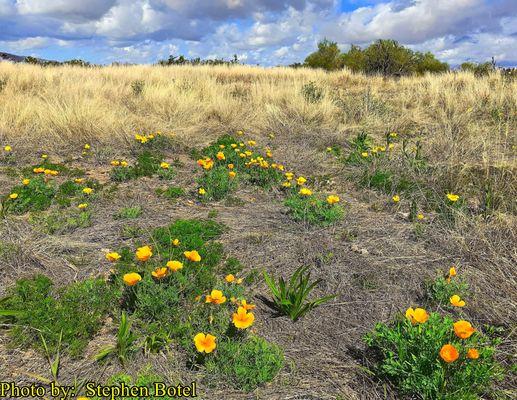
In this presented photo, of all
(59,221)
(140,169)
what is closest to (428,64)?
(140,169)

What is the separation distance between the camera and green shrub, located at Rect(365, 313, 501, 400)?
1844 mm

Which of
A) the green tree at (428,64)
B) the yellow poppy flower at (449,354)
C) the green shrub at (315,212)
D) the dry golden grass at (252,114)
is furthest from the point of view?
the green tree at (428,64)

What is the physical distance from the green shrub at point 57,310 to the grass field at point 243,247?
1 cm

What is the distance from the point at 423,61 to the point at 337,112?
1566 cm

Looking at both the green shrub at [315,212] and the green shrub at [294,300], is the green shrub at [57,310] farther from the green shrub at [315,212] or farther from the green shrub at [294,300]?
the green shrub at [315,212]

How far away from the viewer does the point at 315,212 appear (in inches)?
148

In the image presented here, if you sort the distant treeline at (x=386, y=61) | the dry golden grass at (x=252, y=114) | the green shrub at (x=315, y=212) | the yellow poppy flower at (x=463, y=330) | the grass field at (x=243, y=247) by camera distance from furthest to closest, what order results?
the distant treeline at (x=386, y=61) < the dry golden grass at (x=252, y=114) < the green shrub at (x=315, y=212) < the grass field at (x=243, y=247) < the yellow poppy flower at (x=463, y=330)

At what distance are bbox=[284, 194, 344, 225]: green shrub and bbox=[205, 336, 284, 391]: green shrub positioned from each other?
5.57ft

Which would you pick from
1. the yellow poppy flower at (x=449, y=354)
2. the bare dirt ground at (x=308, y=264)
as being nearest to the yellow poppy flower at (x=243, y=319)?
the bare dirt ground at (x=308, y=264)

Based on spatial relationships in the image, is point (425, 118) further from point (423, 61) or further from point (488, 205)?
point (423, 61)

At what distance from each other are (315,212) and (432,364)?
2028mm

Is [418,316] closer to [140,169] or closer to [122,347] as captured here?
[122,347]

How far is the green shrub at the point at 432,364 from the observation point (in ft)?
6.05

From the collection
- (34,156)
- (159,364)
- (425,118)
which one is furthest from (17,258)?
(425,118)
